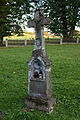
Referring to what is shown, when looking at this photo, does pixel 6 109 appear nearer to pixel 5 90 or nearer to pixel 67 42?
pixel 5 90

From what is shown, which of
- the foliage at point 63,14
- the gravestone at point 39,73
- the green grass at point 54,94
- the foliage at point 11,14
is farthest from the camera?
the foliage at point 63,14

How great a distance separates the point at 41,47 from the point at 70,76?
438cm

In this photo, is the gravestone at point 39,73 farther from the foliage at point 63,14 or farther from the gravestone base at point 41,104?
the foliage at point 63,14

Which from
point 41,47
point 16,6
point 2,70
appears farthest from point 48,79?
point 16,6

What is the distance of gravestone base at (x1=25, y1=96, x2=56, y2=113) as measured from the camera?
20.6 feet

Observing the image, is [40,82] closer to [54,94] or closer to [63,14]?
[54,94]

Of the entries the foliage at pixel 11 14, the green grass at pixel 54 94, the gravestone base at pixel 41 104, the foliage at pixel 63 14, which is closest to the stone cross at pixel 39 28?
the gravestone base at pixel 41 104

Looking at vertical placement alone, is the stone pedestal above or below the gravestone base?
above

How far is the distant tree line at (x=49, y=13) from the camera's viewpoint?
34938 mm

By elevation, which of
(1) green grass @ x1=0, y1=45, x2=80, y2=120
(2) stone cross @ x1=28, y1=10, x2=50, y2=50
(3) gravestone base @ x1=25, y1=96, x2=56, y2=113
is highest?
(2) stone cross @ x1=28, y1=10, x2=50, y2=50

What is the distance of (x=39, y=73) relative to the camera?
6.33 metres

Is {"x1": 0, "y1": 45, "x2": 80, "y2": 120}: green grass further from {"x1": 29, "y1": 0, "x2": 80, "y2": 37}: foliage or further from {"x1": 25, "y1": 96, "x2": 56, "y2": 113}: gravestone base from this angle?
{"x1": 29, "y1": 0, "x2": 80, "y2": 37}: foliage

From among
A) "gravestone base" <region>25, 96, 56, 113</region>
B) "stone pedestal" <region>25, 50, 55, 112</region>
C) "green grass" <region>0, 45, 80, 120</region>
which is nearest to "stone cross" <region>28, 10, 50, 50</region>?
"stone pedestal" <region>25, 50, 55, 112</region>

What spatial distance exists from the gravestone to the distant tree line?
28.2m
